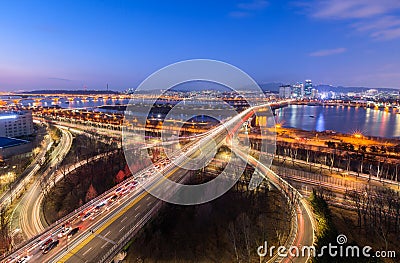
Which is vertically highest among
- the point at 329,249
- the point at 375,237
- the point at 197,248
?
the point at 329,249

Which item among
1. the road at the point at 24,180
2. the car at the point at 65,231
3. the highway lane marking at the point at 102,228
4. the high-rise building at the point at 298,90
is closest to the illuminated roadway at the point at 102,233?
the highway lane marking at the point at 102,228

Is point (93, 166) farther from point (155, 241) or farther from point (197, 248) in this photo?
point (197, 248)

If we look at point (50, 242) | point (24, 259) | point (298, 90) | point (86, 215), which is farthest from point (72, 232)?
point (298, 90)

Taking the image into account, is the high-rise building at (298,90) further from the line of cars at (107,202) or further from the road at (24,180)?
the line of cars at (107,202)

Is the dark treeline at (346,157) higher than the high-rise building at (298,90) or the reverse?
the reverse

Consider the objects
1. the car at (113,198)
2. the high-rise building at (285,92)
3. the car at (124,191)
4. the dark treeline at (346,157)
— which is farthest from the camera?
the high-rise building at (285,92)

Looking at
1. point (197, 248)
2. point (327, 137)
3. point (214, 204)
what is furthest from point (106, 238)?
point (327, 137)

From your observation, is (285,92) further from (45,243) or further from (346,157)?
(45,243)

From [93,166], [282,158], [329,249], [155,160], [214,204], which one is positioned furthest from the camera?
[282,158]
